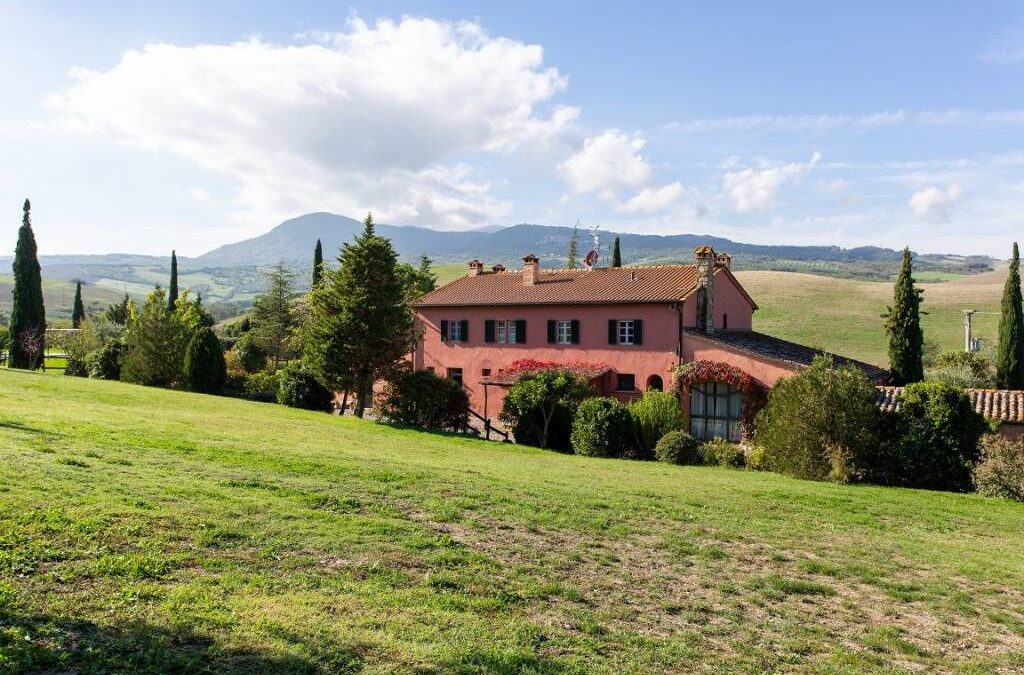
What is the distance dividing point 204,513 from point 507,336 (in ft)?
104

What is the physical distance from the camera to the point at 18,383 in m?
26.0

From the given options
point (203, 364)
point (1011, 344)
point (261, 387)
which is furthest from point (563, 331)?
point (1011, 344)

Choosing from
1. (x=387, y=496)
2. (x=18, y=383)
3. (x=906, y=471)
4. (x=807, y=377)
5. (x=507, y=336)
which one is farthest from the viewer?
(x=507, y=336)

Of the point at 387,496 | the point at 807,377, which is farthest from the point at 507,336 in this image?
the point at 387,496

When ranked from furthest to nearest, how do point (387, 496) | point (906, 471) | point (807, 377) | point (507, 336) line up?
point (507, 336) → point (807, 377) → point (906, 471) → point (387, 496)

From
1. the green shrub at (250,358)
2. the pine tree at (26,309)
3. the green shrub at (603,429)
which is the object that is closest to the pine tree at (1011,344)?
the green shrub at (603,429)

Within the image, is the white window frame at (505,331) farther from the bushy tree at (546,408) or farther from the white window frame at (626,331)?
the bushy tree at (546,408)

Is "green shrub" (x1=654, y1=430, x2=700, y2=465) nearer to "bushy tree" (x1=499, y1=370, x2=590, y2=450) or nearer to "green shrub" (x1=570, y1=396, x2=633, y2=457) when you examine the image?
"green shrub" (x1=570, y1=396, x2=633, y2=457)

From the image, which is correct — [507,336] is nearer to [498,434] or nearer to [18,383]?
[498,434]

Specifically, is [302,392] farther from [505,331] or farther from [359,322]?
[505,331]

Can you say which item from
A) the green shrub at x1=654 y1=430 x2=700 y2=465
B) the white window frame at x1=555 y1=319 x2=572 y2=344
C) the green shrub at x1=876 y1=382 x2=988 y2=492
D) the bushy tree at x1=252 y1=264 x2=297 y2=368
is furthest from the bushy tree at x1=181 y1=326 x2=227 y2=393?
the green shrub at x1=876 y1=382 x2=988 y2=492

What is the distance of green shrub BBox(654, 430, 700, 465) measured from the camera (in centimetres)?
2541

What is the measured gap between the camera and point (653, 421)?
27.4 metres

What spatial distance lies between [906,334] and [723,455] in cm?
2090
